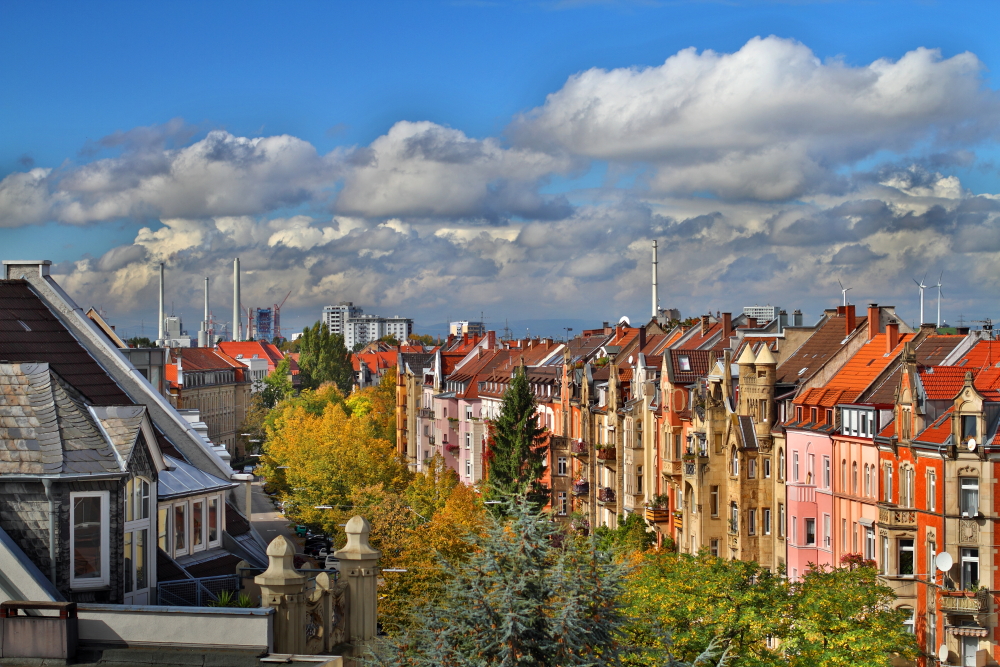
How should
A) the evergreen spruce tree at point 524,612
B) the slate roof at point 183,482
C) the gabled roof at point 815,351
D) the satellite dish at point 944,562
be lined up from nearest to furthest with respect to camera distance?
the evergreen spruce tree at point 524,612
the slate roof at point 183,482
the satellite dish at point 944,562
the gabled roof at point 815,351

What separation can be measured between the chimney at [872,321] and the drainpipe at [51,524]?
5463 cm

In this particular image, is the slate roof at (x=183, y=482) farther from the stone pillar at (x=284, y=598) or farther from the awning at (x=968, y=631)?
the awning at (x=968, y=631)

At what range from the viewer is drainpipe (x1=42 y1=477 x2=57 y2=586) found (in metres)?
21.0

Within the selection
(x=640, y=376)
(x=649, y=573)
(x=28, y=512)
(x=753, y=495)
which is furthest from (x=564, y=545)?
(x=640, y=376)

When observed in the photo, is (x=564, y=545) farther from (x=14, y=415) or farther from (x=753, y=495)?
(x=753, y=495)

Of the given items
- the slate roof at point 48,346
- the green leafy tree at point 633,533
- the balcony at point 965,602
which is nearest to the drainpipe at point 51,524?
the slate roof at point 48,346

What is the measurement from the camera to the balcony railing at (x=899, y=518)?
2080 inches

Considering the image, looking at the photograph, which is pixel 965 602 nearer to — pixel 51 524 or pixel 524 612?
pixel 524 612

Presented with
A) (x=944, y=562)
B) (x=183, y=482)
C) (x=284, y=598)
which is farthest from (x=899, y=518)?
(x=284, y=598)

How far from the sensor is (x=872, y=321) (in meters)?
68.1

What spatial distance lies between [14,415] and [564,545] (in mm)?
10371

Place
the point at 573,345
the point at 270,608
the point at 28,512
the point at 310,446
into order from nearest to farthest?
the point at 270,608 → the point at 28,512 → the point at 310,446 → the point at 573,345

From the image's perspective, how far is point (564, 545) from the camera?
71.4ft

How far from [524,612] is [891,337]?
49718 mm
